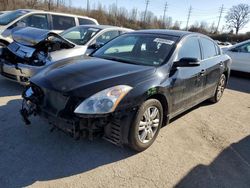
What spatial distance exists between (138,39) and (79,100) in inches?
81.2

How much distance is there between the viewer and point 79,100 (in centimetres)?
303

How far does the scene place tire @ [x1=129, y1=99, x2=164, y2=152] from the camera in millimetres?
3305

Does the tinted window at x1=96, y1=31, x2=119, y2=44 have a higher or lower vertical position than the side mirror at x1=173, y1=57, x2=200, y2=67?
lower

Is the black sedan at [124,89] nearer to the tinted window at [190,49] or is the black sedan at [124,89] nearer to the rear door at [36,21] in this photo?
the tinted window at [190,49]

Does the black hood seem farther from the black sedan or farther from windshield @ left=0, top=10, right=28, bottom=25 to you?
windshield @ left=0, top=10, right=28, bottom=25

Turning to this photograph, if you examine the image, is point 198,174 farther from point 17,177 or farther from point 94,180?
point 17,177

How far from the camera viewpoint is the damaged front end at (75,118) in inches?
118

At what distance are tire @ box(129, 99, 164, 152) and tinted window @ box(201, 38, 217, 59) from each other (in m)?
1.98

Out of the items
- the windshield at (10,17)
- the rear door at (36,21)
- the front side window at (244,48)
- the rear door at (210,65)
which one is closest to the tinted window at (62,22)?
the rear door at (36,21)

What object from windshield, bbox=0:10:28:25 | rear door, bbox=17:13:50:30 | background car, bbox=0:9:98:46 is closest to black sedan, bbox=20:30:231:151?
background car, bbox=0:9:98:46

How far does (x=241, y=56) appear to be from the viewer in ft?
32.0

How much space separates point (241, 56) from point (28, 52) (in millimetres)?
7624

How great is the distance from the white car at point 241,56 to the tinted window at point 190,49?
5.67 meters

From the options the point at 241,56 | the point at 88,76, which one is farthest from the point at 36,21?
the point at 241,56
